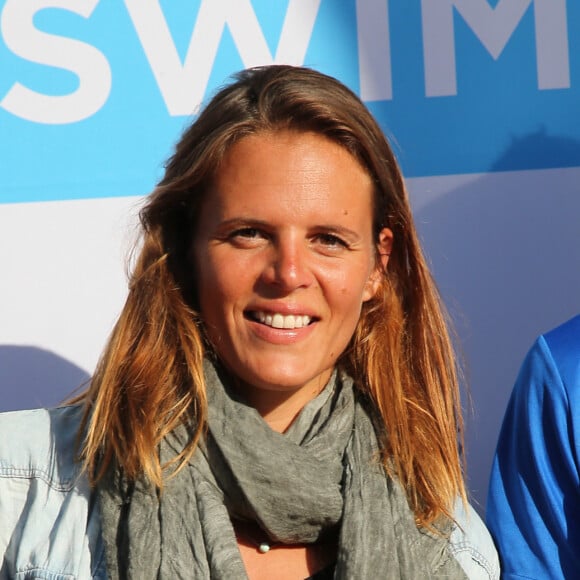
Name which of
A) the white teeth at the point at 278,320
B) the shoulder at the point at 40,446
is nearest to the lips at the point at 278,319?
the white teeth at the point at 278,320

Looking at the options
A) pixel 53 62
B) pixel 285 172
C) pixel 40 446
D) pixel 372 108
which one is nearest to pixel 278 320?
pixel 285 172

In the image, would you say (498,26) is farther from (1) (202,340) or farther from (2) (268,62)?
(1) (202,340)

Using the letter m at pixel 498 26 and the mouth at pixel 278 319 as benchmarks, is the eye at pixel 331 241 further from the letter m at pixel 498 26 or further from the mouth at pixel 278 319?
the letter m at pixel 498 26

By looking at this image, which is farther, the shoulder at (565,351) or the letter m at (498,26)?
the letter m at (498,26)

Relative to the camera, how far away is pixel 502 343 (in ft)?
7.86

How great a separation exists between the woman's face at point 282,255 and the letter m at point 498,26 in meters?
0.74

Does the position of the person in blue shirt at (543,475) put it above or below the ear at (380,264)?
below

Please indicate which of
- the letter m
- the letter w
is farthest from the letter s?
the letter m

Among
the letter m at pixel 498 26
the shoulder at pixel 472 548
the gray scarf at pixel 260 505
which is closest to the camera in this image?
the gray scarf at pixel 260 505

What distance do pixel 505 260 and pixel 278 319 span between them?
89cm

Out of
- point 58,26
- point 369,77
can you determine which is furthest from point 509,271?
point 58,26

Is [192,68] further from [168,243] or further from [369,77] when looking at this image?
[168,243]

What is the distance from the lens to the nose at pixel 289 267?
5.39 feet

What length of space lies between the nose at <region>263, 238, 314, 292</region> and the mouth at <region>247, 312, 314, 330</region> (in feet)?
0.16
